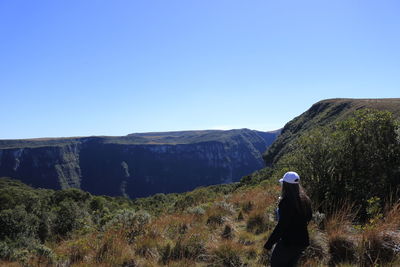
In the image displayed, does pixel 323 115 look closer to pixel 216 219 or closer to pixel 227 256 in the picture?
pixel 216 219

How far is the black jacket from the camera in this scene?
362cm

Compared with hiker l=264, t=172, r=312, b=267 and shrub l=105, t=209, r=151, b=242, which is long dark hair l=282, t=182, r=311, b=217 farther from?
shrub l=105, t=209, r=151, b=242

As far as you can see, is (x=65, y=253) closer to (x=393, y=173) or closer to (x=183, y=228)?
(x=183, y=228)

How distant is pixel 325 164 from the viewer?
7371 mm

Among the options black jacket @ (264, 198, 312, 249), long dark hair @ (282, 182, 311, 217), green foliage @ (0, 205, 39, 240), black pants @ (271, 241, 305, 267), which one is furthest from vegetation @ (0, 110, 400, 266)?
green foliage @ (0, 205, 39, 240)

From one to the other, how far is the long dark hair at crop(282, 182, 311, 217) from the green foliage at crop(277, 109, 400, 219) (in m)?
3.23

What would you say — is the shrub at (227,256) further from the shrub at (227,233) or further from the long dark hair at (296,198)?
the long dark hair at (296,198)

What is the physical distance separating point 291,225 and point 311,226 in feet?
6.82

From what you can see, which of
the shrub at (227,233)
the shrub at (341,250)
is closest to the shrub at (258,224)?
the shrub at (227,233)

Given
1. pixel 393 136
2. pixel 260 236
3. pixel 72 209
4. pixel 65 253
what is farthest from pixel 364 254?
pixel 72 209

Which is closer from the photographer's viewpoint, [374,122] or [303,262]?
[303,262]

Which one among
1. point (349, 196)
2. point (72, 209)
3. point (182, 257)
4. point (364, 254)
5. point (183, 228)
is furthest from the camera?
point (72, 209)

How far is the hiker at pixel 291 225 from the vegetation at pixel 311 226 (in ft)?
3.74

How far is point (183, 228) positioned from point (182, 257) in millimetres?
1717
